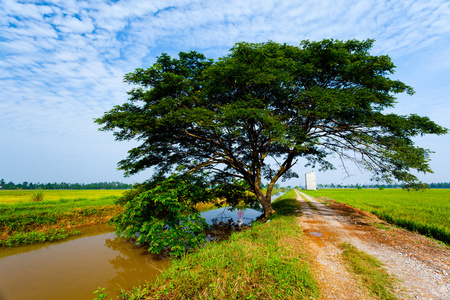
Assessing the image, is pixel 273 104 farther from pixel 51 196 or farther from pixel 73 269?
pixel 51 196

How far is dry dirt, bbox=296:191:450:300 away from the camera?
3.71m

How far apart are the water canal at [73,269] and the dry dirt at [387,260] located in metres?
4.17

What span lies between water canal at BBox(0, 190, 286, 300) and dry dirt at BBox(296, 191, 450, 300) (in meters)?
4.17

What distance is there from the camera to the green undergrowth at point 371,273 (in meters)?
3.61

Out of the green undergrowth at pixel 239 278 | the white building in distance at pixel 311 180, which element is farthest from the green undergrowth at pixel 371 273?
the white building in distance at pixel 311 180

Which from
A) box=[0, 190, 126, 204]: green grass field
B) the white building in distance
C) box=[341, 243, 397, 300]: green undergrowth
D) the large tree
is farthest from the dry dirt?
the white building in distance

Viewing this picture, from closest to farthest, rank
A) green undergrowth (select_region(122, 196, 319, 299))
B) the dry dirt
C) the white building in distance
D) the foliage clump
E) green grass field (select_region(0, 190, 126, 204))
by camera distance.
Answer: green undergrowth (select_region(122, 196, 319, 299)), the dry dirt, the foliage clump, green grass field (select_region(0, 190, 126, 204)), the white building in distance

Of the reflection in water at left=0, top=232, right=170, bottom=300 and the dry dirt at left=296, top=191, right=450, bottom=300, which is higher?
the dry dirt at left=296, top=191, right=450, bottom=300

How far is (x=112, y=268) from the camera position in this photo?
7543 mm

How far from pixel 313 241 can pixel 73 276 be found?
8.93 metres

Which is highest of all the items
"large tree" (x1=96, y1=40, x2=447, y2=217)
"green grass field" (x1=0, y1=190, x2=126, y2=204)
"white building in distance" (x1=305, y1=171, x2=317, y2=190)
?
"large tree" (x1=96, y1=40, x2=447, y2=217)

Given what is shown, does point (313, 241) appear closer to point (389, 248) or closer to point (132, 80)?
point (389, 248)

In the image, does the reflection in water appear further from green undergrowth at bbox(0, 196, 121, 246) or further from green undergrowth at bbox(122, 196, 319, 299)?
green undergrowth at bbox(0, 196, 121, 246)

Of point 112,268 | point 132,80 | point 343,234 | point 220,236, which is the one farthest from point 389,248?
point 132,80
